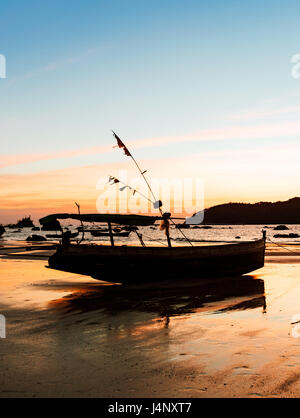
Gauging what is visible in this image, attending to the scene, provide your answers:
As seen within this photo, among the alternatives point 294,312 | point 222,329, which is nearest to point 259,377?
point 222,329

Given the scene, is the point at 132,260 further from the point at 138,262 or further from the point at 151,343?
the point at 151,343

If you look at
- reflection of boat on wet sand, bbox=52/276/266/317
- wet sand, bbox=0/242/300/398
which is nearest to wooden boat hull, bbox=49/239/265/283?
reflection of boat on wet sand, bbox=52/276/266/317

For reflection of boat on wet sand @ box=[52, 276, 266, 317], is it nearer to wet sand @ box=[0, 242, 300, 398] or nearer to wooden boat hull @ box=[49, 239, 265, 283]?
wet sand @ box=[0, 242, 300, 398]

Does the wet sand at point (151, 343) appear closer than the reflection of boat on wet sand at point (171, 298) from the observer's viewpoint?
Yes

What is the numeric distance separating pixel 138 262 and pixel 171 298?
16.2ft

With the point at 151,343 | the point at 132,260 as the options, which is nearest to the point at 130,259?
the point at 132,260

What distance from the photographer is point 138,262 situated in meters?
21.9

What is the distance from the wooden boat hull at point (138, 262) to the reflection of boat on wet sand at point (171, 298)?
635mm

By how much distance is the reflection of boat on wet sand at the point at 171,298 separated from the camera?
49.5 feet

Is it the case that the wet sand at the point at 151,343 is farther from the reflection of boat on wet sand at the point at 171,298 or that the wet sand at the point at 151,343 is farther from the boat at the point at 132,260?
the boat at the point at 132,260

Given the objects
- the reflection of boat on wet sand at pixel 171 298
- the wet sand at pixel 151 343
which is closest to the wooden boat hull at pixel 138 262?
the reflection of boat on wet sand at pixel 171 298

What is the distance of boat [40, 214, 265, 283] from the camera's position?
21453mm

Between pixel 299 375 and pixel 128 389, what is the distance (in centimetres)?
310
